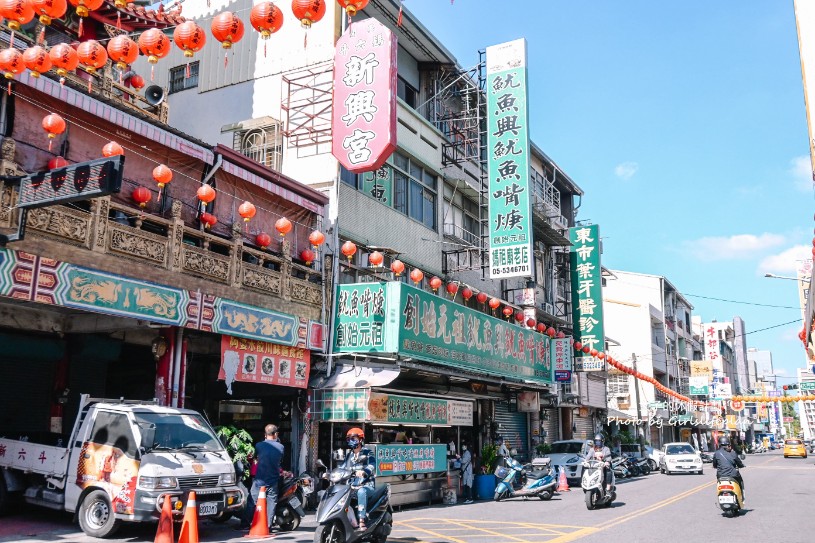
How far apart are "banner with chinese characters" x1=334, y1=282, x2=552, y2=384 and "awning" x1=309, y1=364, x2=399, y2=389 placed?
1.69ft

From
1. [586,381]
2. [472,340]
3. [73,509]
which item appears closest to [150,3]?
[472,340]

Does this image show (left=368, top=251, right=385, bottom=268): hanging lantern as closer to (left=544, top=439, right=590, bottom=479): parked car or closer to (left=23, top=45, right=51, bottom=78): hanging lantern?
(left=23, top=45, right=51, bottom=78): hanging lantern

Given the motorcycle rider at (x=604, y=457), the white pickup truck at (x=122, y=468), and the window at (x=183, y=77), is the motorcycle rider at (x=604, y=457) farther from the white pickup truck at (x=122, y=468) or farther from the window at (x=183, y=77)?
the window at (x=183, y=77)

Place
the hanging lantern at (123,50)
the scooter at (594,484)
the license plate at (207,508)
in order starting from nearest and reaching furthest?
the license plate at (207,508) < the hanging lantern at (123,50) < the scooter at (594,484)

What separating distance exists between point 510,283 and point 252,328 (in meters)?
18.0

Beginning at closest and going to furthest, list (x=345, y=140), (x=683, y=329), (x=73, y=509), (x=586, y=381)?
(x=73, y=509), (x=345, y=140), (x=586, y=381), (x=683, y=329)

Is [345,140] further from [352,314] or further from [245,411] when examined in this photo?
[245,411]

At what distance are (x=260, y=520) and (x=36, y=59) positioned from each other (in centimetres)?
784

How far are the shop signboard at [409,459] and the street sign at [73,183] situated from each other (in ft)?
29.0

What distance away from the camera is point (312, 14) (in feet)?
36.7

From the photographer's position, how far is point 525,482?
67.5 feet

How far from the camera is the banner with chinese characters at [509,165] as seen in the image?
23.4 metres

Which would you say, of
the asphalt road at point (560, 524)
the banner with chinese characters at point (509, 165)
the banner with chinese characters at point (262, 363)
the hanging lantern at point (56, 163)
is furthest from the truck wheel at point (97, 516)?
the banner with chinese characters at point (509, 165)

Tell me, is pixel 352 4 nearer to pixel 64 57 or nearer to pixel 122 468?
pixel 64 57
